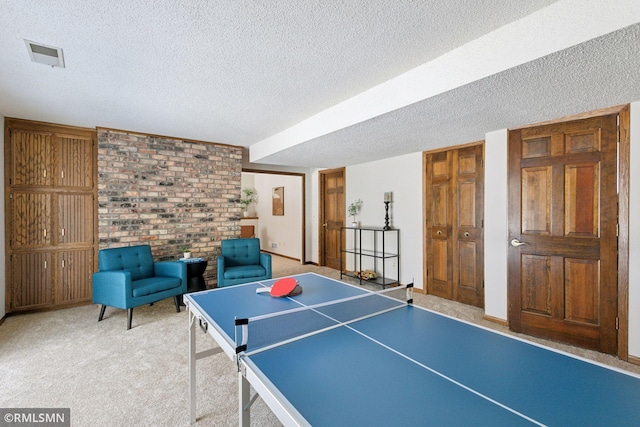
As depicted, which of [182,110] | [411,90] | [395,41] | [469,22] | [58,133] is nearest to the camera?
[469,22]

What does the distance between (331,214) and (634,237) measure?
185 inches

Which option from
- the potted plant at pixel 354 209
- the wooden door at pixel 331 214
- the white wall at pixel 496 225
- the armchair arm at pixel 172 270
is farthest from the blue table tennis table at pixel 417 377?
the wooden door at pixel 331 214

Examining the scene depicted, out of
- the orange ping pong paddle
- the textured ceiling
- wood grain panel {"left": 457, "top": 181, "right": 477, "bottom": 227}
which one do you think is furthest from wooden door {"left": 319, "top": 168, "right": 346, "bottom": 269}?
the orange ping pong paddle

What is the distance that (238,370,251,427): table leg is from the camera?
49.0 inches

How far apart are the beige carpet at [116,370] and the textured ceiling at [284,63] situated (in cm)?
232

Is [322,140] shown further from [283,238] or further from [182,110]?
[283,238]

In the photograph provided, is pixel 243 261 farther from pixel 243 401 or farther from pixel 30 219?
pixel 243 401

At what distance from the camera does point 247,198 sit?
9.37 meters

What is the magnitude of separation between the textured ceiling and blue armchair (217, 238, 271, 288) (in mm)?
1957

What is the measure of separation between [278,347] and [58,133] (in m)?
4.51

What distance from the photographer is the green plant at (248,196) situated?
363 inches

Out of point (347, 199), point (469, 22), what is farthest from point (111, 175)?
point (469, 22)

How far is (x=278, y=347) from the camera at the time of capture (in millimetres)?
1238

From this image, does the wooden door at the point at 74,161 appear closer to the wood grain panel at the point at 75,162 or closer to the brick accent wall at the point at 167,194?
the wood grain panel at the point at 75,162
